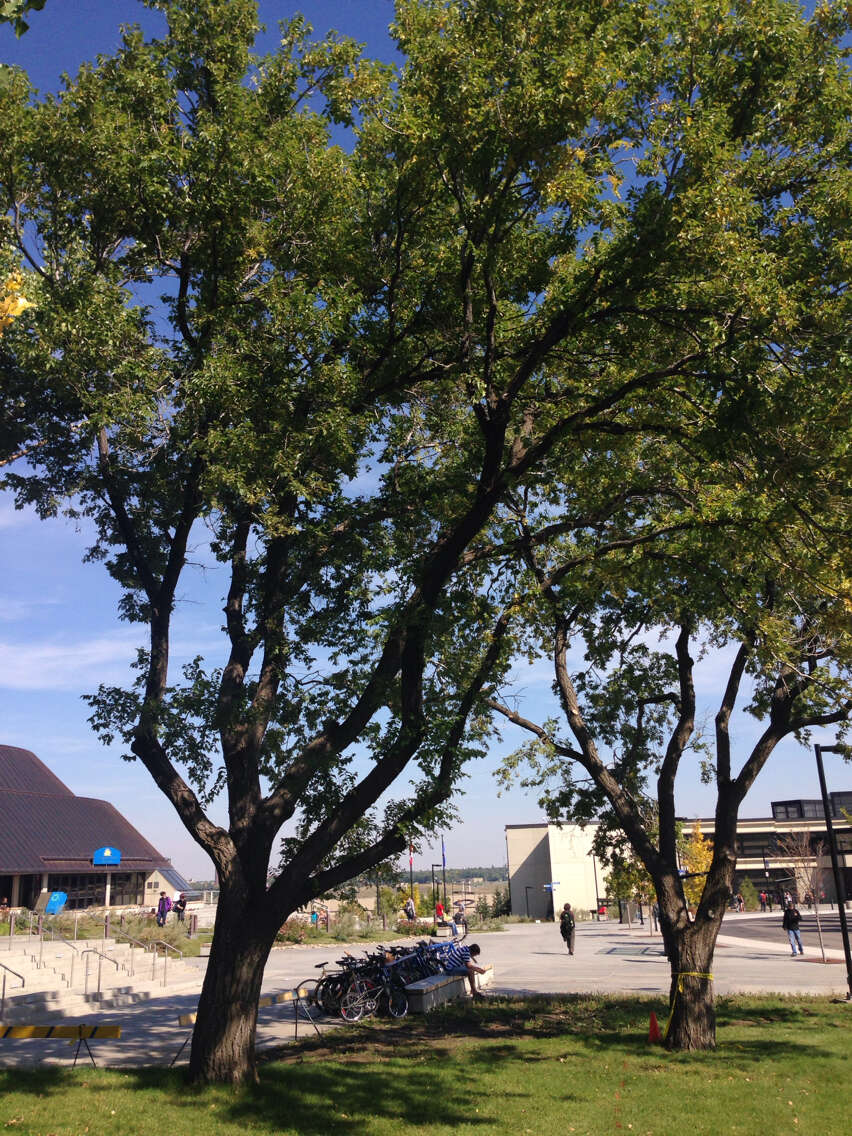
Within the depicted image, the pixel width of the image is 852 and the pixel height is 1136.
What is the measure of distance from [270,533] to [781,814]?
72.0m

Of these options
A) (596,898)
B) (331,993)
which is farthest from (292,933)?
(596,898)

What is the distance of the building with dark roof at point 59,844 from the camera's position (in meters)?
37.2

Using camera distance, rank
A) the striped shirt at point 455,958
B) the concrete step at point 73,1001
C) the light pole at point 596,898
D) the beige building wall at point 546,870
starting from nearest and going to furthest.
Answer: the concrete step at point 73,1001 → the striped shirt at point 455,958 → the light pole at point 596,898 → the beige building wall at point 546,870

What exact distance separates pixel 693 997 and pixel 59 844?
34176 mm

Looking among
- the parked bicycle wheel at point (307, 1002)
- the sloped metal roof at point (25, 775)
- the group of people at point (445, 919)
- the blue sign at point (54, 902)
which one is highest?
the sloped metal roof at point (25, 775)

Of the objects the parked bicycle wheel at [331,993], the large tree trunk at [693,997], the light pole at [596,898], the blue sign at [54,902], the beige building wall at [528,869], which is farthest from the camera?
the beige building wall at [528,869]

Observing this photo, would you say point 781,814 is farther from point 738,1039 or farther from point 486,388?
point 486,388

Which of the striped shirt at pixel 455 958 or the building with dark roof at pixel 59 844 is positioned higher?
the building with dark roof at pixel 59 844

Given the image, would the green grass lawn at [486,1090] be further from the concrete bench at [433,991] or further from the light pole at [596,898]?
the light pole at [596,898]

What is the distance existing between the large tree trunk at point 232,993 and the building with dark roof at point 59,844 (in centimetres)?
2891

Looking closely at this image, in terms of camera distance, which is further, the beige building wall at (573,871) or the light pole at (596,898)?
the beige building wall at (573,871)

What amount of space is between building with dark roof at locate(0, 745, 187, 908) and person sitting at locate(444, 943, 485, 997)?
2155cm

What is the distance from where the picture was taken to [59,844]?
1539 inches

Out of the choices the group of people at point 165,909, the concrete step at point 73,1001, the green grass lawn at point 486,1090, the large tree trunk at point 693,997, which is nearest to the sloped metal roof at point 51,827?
the group of people at point 165,909
